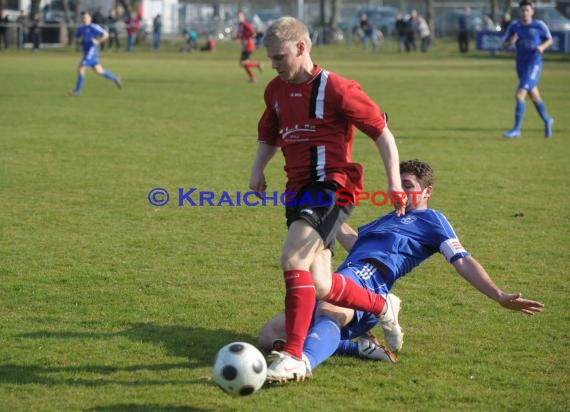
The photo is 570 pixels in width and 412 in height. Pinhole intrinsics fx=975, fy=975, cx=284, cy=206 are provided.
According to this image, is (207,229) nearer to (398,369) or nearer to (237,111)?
(398,369)

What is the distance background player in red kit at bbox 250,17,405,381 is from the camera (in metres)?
5.12

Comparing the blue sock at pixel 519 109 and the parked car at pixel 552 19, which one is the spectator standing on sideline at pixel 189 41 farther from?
the blue sock at pixel 519 109

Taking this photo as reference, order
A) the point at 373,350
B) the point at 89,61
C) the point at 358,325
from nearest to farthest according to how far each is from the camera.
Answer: the point at 373,350 < the point at 358,325 < the point at 89,61

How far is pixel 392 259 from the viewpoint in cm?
596

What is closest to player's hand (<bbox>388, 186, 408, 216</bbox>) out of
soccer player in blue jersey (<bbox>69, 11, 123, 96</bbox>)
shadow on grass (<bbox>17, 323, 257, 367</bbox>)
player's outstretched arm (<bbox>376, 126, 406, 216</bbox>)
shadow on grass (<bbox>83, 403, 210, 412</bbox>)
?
player's outstretched arm (<bbox>376, 126, 406, 216</bbox>)

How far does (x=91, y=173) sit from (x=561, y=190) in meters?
5.91

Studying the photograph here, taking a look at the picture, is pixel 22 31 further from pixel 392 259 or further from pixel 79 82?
pixel 392 259

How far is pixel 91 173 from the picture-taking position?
12.6m

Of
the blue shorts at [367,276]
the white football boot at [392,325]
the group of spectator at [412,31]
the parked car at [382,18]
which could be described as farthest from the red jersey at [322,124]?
the parked car at [382,18]

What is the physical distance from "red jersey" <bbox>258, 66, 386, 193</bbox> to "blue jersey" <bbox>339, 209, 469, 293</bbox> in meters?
0.67

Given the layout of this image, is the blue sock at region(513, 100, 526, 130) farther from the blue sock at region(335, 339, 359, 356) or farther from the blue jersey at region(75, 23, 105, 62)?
the blue jersey at region(75, 23, 105, 62)

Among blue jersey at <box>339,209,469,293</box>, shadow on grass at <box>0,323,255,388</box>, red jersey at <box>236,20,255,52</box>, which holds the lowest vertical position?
shadow on grass at <box>0,323,255,388</box>

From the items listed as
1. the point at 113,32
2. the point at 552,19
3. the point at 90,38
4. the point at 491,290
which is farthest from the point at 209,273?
the point at 113,32

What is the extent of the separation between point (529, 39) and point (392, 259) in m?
12.2
